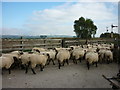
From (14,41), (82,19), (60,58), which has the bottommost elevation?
(60,58)

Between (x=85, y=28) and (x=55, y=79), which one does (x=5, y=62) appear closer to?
(x=55, y=79)

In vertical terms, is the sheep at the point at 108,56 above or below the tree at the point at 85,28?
below

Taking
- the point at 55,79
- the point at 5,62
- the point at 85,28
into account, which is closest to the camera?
the point at 55,79

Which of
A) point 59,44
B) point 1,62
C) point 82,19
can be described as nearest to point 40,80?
point 1,62

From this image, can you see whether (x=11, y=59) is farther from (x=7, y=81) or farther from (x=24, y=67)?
(x=7, y=81)

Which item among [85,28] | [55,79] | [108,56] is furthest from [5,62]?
[85,28]

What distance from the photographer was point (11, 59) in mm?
7695

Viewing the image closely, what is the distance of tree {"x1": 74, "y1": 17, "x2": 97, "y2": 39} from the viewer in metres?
41.6

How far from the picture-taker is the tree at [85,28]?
136 ft

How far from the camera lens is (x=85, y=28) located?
41.6 meters

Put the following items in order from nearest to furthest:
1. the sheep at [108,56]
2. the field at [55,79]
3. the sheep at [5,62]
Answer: the field at [55,79] < the sheep at [5,62] < the sheep at [108,56]

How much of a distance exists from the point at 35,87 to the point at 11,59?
2.54 meters

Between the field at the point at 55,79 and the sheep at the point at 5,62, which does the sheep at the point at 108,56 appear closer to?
the field at the point at 55,79

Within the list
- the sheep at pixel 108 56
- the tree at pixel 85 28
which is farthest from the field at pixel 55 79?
the tree at pixel 85 28
